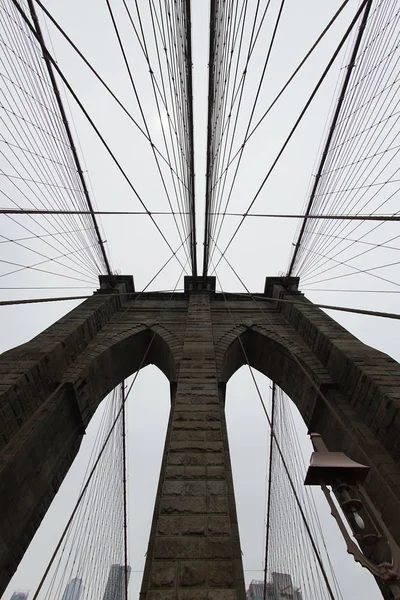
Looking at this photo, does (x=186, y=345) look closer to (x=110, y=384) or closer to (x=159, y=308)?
(x=110, y=384)

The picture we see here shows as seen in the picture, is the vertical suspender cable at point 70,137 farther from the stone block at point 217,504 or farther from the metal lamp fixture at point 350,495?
the metal lamp fixture at point 350,495

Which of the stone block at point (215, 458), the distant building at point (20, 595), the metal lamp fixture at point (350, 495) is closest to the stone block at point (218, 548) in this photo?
the stone block at point (215, 458)

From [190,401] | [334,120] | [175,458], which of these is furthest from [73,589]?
[334,120]

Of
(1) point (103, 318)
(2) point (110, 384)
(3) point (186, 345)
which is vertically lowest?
(3) point (186, 345)

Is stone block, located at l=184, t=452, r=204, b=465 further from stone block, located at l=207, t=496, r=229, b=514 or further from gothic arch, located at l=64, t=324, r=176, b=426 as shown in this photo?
gothic arch, located at l=64, t=324, r=176, b=426

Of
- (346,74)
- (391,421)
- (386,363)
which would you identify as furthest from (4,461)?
(346,74)

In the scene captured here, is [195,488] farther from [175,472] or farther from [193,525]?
[193,525]

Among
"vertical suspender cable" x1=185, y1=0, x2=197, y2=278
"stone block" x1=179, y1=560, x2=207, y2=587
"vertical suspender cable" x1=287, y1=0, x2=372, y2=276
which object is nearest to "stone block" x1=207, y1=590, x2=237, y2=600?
"stone block" x1=179, y1=560, x2=207, y2=587
